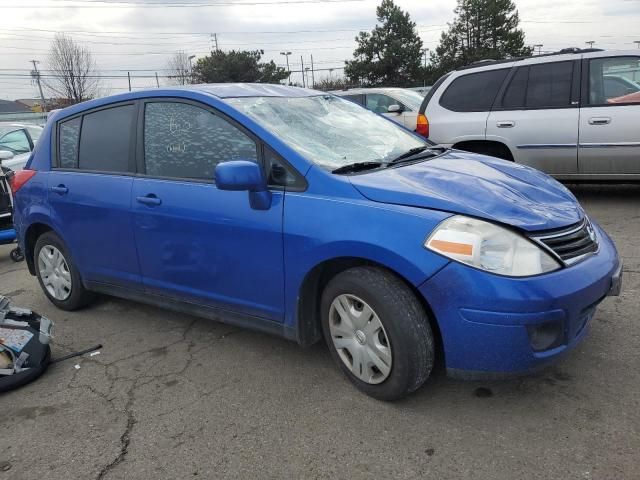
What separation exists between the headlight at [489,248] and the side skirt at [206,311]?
1036 millimetres

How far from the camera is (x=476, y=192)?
2807 millimetres

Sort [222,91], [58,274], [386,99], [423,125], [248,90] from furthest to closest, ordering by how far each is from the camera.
Answer: [386,99] < [423,125] < [58,274] < [248,90] < [222,91]

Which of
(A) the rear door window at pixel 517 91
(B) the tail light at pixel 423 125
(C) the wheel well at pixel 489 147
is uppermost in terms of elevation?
(A) the rear door window at pixel 517 91

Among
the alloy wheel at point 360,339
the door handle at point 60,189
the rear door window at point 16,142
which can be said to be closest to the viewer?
the alloy wheel at point 360,339

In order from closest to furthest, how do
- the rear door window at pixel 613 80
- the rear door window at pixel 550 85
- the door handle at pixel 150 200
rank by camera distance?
the door handle at pixel 150 200, the rear door window at pixel 613 80, the rear door window at pixel 550 85

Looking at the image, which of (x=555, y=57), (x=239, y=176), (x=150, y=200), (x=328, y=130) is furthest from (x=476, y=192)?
(x=555, y=57)

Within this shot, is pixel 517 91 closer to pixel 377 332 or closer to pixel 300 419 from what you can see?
pixel 377 332

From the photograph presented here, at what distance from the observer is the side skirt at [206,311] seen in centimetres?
322

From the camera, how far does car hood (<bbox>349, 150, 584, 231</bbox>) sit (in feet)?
8.74

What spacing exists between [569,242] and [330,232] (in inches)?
45.6

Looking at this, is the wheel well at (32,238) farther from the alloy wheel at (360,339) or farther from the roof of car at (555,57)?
the roof of car at (555,57)

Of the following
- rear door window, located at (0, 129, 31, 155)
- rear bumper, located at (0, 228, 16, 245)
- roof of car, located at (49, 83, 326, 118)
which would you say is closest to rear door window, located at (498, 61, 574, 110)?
roof of car, located at (49, 83, 326, 118)

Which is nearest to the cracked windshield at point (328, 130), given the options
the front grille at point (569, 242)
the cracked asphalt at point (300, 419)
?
the front grille at point (569, 242)

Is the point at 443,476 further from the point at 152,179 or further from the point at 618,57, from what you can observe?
the point at 618,57
